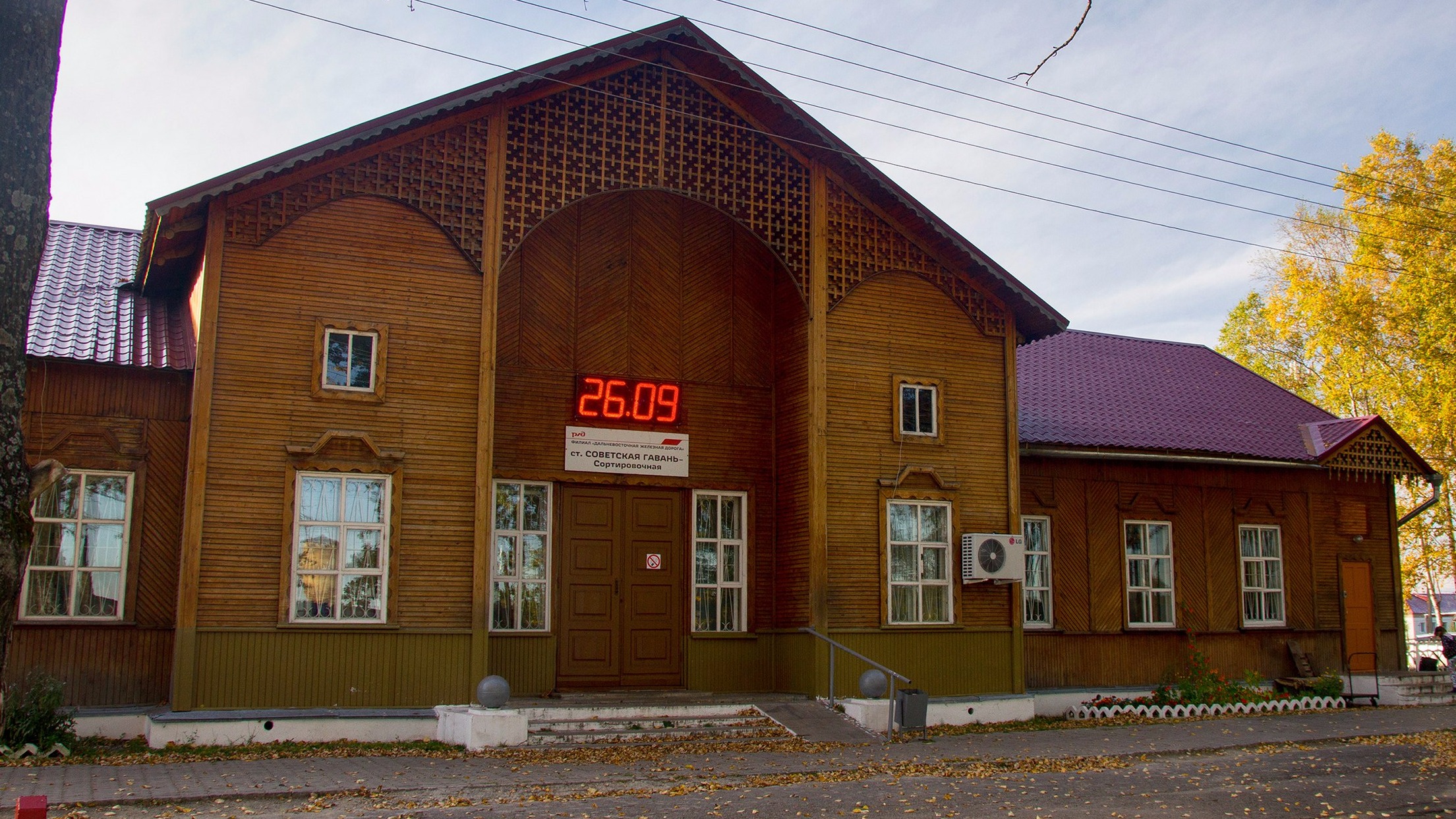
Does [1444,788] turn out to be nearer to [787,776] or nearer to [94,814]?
[787,776]

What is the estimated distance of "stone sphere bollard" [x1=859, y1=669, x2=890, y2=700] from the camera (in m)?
14.6

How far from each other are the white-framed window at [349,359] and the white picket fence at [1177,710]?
1037cm

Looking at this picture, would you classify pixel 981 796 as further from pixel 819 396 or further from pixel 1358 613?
pixel 1358 613

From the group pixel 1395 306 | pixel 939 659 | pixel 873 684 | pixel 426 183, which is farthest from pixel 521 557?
pixel 1395 306

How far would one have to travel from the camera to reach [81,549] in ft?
44.1

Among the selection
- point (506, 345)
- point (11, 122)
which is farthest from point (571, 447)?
point (11, 122)

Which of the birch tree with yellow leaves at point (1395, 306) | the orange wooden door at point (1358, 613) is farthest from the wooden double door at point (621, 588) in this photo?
the birch tree with yellow leaves at point (1395, 306)

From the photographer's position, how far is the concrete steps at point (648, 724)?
43.4 ft

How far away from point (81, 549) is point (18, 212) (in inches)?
320

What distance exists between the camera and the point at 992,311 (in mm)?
17062

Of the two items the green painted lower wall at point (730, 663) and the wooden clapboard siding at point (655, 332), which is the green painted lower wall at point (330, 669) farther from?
the green painted lower wall at point (730, 663)

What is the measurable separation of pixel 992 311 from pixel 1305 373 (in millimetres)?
19986

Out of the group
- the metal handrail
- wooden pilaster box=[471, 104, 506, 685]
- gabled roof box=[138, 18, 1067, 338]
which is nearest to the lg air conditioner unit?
the metal handrail

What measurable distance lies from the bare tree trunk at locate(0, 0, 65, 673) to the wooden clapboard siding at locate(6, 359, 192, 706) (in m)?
7.62
